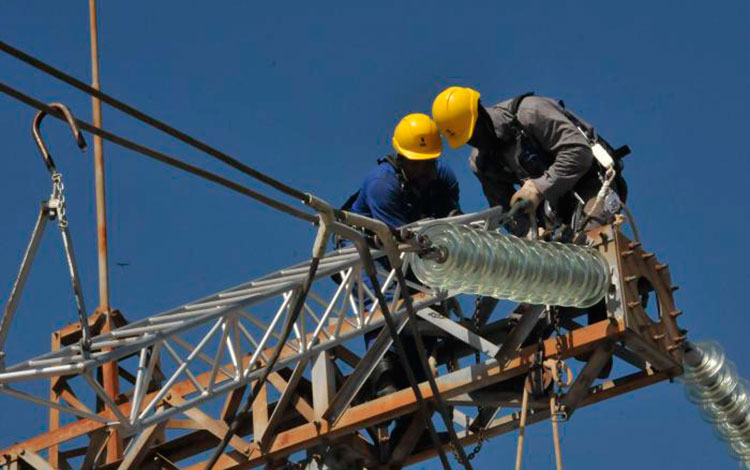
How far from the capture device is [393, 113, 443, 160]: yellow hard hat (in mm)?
15898

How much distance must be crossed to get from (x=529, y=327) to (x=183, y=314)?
8.56ft

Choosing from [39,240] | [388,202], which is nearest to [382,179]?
[388,202]

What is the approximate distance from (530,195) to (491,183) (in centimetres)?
106

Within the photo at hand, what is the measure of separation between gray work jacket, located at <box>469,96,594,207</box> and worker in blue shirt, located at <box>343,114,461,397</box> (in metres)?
0.62

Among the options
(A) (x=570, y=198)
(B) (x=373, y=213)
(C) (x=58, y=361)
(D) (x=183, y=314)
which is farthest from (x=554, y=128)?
(C) (x=58, y=361)

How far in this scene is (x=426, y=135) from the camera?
52.2ft

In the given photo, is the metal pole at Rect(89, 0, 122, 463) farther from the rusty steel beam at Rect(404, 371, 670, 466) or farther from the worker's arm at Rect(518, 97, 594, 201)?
the worker's arm at Rect(518, 97, 594, 201)

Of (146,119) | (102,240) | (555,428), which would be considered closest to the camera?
(146,119)

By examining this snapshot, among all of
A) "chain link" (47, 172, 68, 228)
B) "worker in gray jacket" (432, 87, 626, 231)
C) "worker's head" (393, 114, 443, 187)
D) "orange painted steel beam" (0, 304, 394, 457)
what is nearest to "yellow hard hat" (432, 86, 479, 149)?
"worker in gray jacket" (432, 87, 626, 231)

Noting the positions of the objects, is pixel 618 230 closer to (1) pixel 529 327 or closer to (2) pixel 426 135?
(1) pixel 529 327

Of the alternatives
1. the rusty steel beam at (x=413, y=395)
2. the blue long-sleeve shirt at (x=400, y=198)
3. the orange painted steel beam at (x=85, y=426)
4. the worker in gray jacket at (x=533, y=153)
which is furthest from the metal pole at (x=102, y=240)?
the worker in gray jacket at (x=533, y=153)

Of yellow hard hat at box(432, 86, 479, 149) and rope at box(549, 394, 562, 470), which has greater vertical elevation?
yellow hard hat at box(432, 86, 479, 149)

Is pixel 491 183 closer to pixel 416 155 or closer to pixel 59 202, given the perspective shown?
pixel 416 155

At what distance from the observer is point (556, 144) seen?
14.8 meters
